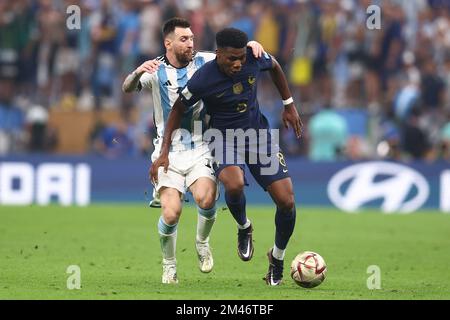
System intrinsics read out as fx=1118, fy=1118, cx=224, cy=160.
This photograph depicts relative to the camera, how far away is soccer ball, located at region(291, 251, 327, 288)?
1086cm

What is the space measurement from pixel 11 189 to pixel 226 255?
28.9 feet

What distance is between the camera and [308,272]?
1088cm

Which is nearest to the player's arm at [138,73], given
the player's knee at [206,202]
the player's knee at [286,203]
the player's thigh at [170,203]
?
the player's thigh at [170,203]

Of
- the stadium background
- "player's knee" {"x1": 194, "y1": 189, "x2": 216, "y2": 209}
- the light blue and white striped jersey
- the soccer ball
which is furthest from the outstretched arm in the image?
the stadium background

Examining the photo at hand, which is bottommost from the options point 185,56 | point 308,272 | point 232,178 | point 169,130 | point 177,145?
point 308,272

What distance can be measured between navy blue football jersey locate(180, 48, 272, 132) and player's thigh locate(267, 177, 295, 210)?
65 centimetres

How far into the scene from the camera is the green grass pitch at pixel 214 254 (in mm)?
10555

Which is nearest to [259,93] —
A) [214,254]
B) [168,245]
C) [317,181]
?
[317,181]

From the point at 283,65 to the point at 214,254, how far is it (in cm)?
942

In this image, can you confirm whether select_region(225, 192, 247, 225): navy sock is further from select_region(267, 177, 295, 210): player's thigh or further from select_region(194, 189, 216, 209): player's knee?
select_region(267, 177, 295, 210): player's thigh

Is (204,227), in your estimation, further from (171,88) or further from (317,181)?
(317,181)

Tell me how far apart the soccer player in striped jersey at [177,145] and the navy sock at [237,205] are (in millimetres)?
173

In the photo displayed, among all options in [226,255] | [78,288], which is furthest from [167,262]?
[226,255]

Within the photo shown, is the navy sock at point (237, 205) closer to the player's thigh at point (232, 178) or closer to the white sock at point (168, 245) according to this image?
the player's thigh at point (232, 178)
